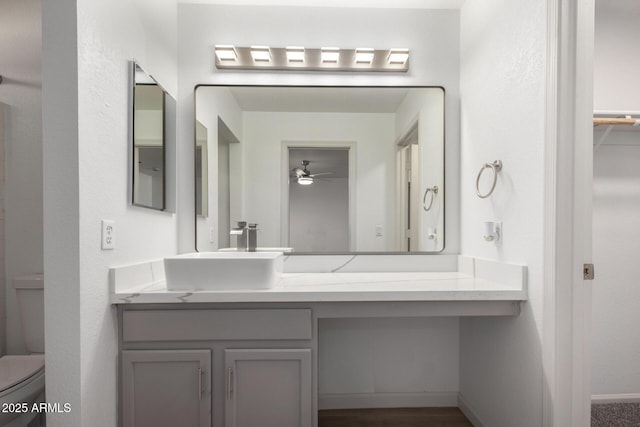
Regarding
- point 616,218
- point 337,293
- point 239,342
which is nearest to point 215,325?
point 239,342

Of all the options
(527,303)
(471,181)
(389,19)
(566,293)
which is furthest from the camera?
(389,19)

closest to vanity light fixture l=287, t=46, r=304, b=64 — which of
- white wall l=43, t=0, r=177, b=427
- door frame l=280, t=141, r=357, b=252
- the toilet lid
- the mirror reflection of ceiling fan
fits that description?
door frame l=280, t=141, r=357, b=252

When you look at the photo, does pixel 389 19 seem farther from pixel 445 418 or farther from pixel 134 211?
pixel 445 418

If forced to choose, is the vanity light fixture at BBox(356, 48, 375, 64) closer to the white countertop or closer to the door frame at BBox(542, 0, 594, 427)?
the door frame at BBox(542, 0, 594, 427)

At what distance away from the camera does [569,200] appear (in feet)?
4.33

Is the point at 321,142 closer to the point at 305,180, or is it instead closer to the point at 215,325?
the point at 305,180

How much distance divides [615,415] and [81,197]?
2882 mm

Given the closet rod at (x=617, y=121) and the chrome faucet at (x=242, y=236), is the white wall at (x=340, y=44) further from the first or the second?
the closet rod at (x=617, y=121)

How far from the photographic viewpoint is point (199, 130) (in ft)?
6.83

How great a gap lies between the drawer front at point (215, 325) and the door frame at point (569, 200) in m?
0.96

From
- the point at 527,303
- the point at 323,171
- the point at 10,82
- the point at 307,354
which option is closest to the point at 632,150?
the point at 527,303

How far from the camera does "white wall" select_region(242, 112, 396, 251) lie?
2.13 meters

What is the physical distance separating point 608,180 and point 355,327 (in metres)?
1.76

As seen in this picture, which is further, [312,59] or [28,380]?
[312,59]
